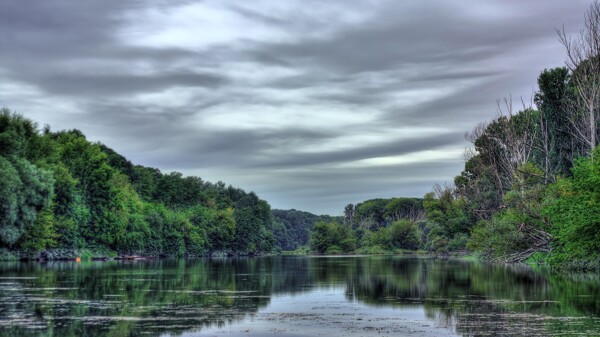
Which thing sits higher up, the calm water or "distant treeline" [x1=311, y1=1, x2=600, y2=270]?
"distant treeline" [x1=311, y1=1, x2=600, y2=270]

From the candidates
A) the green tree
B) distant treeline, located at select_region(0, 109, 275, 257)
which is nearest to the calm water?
the green tree

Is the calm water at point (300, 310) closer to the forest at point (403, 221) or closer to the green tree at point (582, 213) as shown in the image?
the green tree at point (582, 213)

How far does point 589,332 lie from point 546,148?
60.1 m

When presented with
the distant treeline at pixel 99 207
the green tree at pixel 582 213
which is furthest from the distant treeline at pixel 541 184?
the distant treeline at pixel 99 207

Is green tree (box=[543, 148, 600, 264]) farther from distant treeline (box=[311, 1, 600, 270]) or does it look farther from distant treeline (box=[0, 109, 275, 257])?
distant treeline (box=[0, 109, 275, 257])

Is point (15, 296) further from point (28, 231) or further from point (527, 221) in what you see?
point (28, 231)

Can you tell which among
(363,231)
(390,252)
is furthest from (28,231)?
(363,231)

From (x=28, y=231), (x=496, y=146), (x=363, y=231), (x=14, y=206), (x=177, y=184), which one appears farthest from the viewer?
(x=363, y=231)

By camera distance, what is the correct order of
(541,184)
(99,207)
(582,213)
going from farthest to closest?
1. (99,207)
2. (541,184)
3. (582,213)

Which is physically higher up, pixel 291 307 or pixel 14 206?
pixel 14 206

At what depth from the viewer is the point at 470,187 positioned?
107375 millimetres

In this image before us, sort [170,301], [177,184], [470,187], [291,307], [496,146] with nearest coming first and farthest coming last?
1. [291,307]
2. [170,301]
3. [496,146]
4. [470,187]
5. [177,184]

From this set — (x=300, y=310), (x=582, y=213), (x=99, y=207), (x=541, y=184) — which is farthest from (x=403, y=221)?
(x=300, y=310)

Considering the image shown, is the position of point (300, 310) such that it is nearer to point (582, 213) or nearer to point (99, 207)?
point (582, 213)
